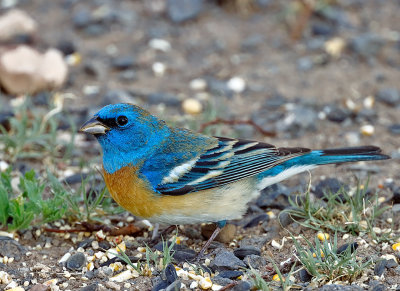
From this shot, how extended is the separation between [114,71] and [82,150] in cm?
163

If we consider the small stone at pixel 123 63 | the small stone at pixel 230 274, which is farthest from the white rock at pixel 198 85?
the small stone at pixel 230 274

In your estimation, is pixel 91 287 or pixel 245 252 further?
pixel 245 252

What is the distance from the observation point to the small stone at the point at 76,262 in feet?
11.9

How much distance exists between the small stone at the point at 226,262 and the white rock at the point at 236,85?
3.07m

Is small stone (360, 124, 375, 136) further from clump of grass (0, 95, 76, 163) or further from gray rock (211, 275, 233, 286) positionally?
gray rock (211, 275, 233, 286)

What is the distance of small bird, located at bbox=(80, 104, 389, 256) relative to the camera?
3.78 m

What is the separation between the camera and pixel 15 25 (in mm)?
6695

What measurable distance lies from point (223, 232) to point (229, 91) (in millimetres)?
2643

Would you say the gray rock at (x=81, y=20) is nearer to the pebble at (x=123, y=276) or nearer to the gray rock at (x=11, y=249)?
the gray rock at (x=11, y=249)

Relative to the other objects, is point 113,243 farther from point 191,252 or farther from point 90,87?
point 90,87

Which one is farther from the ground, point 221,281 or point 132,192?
point 132,192

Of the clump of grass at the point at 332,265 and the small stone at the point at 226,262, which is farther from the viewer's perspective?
the small stone at the point at 226,262

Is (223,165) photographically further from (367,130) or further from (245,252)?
(367,130)

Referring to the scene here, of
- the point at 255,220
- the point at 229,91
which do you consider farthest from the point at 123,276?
the point at 229,91
